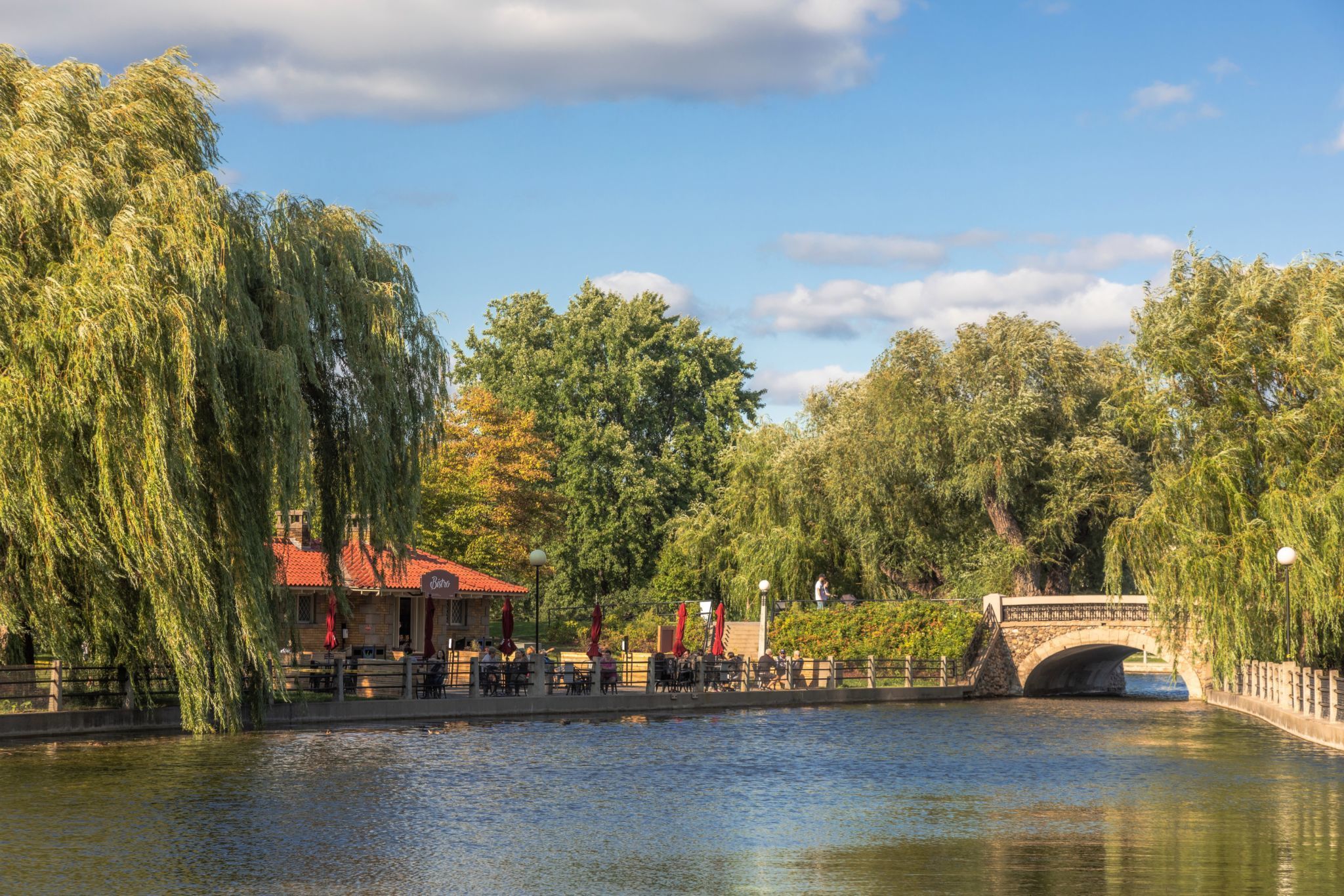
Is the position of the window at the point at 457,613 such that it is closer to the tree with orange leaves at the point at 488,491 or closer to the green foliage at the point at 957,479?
the tree with orange leaves at the point at 488,491

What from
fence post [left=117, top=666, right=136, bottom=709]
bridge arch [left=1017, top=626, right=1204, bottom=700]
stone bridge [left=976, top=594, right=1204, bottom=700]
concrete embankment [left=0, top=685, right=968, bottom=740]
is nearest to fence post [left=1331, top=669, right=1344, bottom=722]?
concrete embankment [left=0, top=685, right=968, bottom=740]

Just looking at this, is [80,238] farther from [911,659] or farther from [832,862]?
[911,659]

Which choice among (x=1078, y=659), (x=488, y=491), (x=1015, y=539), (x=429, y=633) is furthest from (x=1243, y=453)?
(x=488, y=491)

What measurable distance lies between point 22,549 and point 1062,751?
16881 mm

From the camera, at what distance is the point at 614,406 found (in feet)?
230

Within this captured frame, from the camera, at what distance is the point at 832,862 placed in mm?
12500

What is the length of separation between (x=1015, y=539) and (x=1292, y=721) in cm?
1979

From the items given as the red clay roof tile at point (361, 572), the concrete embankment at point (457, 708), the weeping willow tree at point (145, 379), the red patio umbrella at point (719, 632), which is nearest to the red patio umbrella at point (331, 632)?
the concrete embankment at point (457, 708)

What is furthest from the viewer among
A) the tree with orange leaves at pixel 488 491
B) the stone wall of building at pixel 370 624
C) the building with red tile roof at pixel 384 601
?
the tree with orange leaves at pixel 488 491

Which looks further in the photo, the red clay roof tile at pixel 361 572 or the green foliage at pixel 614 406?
the green foliage at pixel 614 406

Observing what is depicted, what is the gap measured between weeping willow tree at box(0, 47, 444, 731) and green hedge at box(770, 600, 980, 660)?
2553 cm

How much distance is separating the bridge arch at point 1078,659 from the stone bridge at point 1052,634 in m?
0.02

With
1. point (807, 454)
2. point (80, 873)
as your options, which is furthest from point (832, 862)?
point (807, 454)

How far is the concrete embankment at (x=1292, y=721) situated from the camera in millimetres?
24969
